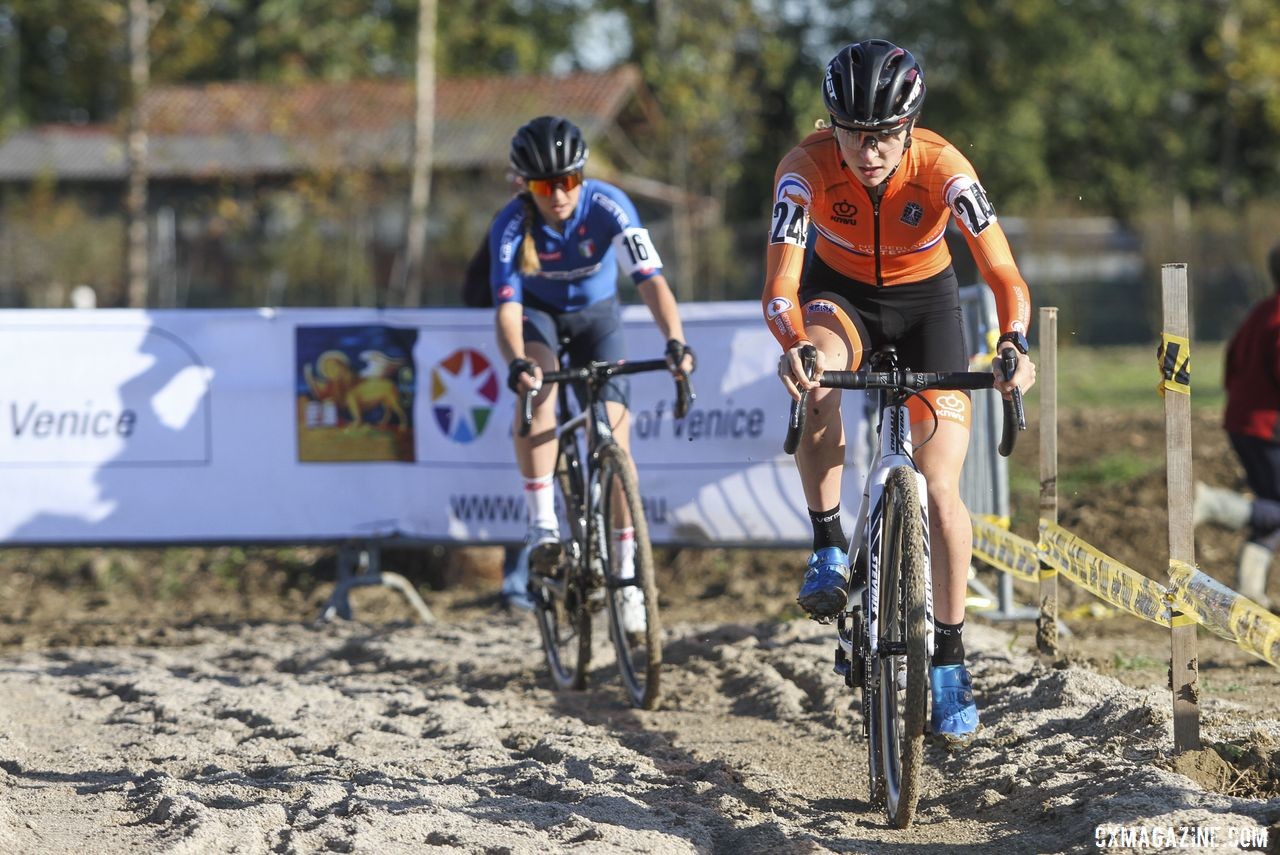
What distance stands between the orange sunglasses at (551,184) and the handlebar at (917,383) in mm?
2510

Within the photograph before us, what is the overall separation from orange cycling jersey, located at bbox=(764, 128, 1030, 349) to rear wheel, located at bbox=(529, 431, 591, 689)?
2.05 metres

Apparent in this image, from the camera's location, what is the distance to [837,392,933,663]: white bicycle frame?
449 cm

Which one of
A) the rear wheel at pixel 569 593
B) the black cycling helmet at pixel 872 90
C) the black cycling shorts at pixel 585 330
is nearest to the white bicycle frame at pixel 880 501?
the black cycling helmet at pixel 872 90

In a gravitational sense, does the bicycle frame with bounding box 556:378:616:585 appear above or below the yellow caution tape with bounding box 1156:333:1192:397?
below

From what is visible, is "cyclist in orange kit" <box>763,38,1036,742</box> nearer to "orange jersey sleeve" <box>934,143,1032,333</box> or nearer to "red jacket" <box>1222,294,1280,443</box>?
"orange jersey sleeve" <box>934,143,1032,333</box>

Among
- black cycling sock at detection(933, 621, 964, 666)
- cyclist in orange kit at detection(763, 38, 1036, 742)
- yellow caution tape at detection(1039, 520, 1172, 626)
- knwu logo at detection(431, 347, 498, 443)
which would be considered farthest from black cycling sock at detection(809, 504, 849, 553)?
knwu logo at detection(431, 347, 498, 443)

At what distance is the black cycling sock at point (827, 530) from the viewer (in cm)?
503

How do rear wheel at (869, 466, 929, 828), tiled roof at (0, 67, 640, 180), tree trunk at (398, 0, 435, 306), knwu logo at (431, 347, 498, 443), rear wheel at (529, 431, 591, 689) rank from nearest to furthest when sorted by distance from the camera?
rear wheel at (869, 466, 929, 828) → rear wheel at (529, 431, 591, 689) → knwu logo at (431, 347, 498, 443) → tree trunk at (398, 0, 435, 306) → tiled roof at (0, 67, 640, 180)

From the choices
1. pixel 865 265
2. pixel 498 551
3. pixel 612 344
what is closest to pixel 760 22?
pixel 498 551

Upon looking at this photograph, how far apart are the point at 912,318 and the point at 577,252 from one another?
227cm

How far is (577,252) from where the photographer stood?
6.93 meters

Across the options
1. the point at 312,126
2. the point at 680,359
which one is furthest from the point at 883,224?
the point at 312,126

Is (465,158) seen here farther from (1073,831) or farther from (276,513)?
(1073,831)

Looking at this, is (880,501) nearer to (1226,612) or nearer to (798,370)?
(798,370)
